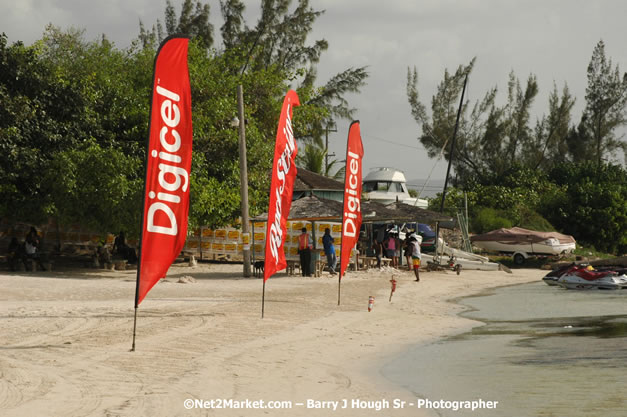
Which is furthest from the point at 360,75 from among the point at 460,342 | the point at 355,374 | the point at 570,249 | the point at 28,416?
the point at 28,416

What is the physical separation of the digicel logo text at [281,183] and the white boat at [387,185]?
1553 inches

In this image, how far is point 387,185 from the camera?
55.7m

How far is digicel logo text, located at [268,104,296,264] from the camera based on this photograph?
14289 mm

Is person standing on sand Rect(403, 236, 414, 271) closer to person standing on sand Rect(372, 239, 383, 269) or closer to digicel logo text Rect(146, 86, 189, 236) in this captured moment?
person standing on sand Rect(372, 239, 383, 269)

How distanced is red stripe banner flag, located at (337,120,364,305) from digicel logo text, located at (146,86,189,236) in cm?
726

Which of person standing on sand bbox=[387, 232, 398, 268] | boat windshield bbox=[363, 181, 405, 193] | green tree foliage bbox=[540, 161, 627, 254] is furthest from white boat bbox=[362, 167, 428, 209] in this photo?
person standing on sand bbox=[387, 232, 398, 268]

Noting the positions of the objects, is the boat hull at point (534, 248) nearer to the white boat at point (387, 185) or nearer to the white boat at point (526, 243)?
the white boat at point (526, 243)

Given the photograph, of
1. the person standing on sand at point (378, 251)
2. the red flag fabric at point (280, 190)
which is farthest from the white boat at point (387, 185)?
the red flag fabric at point (280, 190)

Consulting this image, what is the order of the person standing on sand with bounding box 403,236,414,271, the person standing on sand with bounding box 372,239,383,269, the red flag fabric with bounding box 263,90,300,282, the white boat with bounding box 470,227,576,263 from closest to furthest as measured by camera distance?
the red flag fabric with bounding box 263,90,300,282 < the person standing on sand with bounding box 403,236,414,271 < the person standing on sand with bounding box 372,239,383,269 < the white boat with bounding box 470,227,576,263

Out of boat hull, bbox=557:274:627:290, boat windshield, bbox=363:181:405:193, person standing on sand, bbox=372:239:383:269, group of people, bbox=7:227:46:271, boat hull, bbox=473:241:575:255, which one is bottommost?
boat hull, bbox=557:274:627:290

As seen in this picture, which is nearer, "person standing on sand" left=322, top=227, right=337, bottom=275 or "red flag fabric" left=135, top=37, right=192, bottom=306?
"red flag fabric" left=135, top=37, right=192, bottom=306

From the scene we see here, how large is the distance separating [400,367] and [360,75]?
3901 centimetres

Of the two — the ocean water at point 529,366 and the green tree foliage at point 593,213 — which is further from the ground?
the green tree foliage at point 593,213

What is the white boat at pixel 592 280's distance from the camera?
26.5 meters
